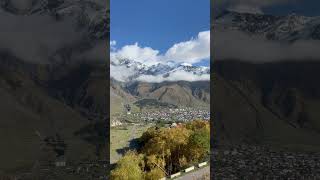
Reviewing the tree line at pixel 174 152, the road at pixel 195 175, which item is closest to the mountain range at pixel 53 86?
the road at pixel 195 175

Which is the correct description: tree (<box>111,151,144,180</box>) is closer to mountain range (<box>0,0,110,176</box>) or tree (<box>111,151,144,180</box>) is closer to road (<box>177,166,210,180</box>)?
road (<box>177,166,210,180</box>)

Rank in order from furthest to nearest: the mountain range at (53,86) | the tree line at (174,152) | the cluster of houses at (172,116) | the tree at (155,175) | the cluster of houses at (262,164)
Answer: the cluster of houses at (172,116) < the tree line at (174,152) < the tree at (155,175) < the cluster of houses at (262,164) < the mountain range at (53,86)

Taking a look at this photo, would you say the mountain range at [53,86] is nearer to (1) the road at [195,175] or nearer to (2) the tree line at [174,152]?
(1) the road at [195,175]

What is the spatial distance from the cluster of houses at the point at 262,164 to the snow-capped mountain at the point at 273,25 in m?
1.83

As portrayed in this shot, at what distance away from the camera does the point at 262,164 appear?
23.1 ft

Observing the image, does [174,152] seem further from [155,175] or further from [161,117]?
[161,117]

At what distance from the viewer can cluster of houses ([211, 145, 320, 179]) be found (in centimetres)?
692

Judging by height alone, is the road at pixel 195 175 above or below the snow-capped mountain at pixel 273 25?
below

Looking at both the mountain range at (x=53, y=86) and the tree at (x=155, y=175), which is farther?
the tree at (x=155, y=175)

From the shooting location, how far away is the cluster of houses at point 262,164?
692cm

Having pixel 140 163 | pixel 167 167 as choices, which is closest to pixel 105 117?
pixel 140 163

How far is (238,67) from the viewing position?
696 centimetres

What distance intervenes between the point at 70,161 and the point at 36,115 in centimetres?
82

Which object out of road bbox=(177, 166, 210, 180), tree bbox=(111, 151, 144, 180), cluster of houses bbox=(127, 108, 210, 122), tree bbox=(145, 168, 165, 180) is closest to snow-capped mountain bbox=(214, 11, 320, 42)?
road bbox=(177, 166, 210, 180)
